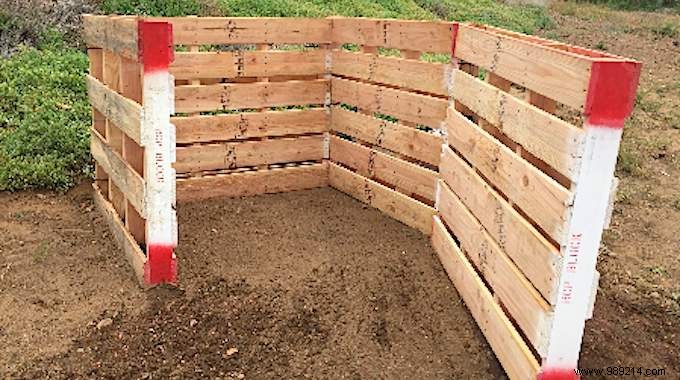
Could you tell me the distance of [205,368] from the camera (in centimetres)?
415

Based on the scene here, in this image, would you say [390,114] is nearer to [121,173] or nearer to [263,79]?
[263,79]

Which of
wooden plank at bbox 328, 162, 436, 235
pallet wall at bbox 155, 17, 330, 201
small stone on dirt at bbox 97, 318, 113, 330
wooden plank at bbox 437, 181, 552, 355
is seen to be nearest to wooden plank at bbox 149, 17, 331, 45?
pallet wall at bbox 155, 17, 330, 201

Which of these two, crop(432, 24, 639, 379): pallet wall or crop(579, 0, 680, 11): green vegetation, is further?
crop(579, 0, 680, 11): green vegetation

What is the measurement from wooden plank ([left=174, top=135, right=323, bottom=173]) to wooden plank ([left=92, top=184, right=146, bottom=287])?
803mm

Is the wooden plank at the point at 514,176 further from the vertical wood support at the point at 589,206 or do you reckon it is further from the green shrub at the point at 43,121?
the green shrub at the point at 43,121

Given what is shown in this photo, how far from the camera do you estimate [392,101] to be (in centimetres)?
644

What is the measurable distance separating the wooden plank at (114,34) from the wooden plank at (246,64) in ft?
2.59

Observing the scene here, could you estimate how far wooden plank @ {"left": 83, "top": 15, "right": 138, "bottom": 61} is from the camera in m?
4.68

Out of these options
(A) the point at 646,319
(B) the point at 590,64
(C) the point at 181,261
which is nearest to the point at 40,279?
(C) the point at 181,261

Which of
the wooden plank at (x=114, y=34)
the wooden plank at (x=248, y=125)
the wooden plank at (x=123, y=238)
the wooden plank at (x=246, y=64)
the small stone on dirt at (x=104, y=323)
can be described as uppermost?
the wooden plank at (x=114, y=34)

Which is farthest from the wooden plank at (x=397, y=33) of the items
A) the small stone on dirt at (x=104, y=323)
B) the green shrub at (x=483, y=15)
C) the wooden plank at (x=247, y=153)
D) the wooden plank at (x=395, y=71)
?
the green shrub at (x=483, y=15)

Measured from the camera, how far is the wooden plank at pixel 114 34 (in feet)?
15.3

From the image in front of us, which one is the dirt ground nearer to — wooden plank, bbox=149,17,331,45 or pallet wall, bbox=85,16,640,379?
pallet wall, bbox=85,16,640,379

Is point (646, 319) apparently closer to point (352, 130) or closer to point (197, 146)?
point (352, 130)
